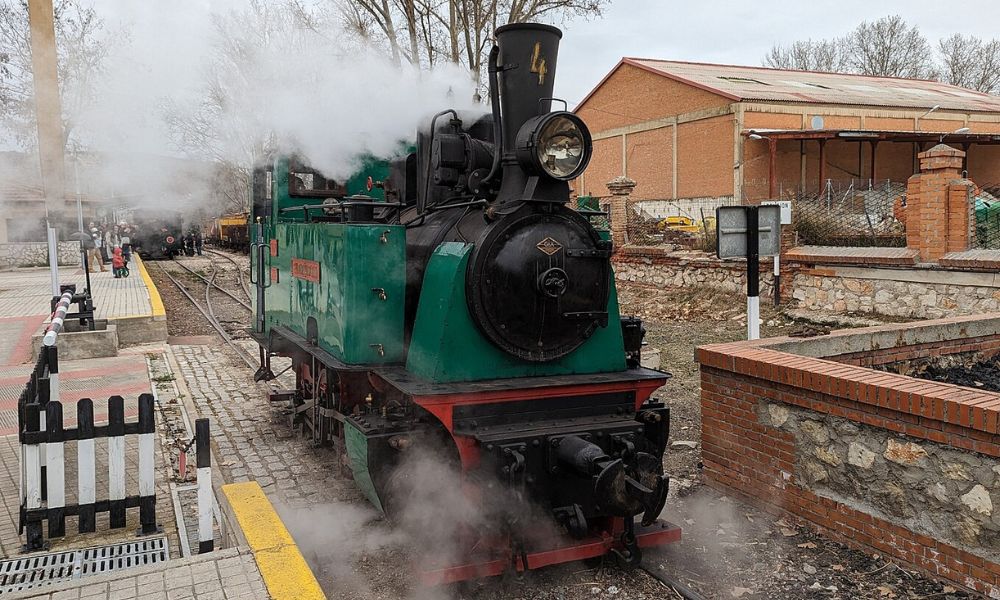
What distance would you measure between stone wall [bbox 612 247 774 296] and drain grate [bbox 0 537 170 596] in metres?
12.1

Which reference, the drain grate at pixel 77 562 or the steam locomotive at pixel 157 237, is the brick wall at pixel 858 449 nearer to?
the drain grate at pixel 77 562

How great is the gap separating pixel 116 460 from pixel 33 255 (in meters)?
28.8

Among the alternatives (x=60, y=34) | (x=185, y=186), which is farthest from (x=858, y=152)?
(x=60, y=34)

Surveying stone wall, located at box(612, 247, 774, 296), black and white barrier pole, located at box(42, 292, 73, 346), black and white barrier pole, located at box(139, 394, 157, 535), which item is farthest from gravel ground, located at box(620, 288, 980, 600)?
stone wall, located at box(612, 247, 774, 296)

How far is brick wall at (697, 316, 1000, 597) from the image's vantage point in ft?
12.7

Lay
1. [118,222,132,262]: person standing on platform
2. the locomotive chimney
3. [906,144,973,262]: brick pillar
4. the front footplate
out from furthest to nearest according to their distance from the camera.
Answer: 1. [118,222,132,262]: person standing on platform
2. [906,144,973,262]: brick pillar
3. the locomotive chimney
4. the front footplate

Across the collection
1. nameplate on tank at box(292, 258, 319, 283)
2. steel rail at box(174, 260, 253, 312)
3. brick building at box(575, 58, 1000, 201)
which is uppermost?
brick building at box(575, 58, 1000, 201)

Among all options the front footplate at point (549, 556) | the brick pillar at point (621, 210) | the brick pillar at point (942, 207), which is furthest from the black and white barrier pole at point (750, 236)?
the brick pillar at point (621, 210)

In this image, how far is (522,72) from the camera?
14.9 feet

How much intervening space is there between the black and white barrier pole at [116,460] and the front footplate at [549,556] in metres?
1.92

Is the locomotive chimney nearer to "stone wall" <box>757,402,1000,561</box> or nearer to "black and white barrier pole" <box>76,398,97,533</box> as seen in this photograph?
"stone wall" <box>757,402,1000,561</box>

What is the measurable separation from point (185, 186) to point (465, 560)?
28.5 feet

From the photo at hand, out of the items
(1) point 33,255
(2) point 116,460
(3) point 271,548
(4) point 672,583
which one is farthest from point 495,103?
(1) point 33,255

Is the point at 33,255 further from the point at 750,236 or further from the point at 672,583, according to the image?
the point at 672,583
